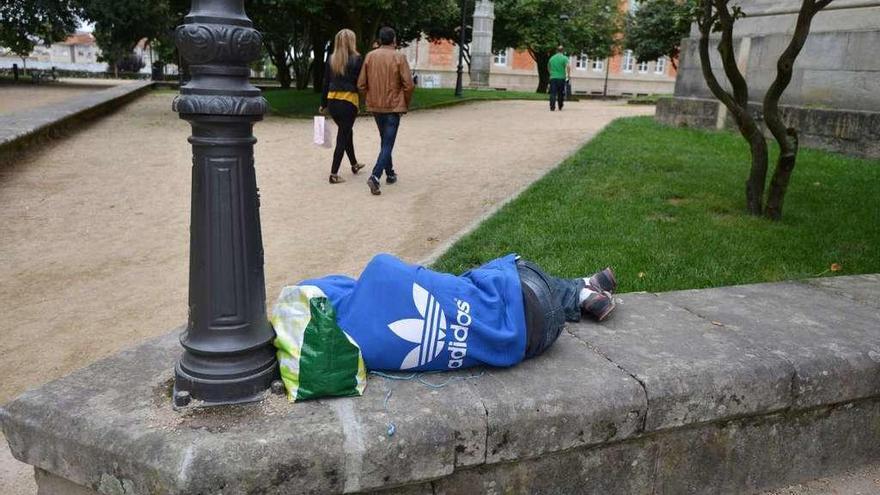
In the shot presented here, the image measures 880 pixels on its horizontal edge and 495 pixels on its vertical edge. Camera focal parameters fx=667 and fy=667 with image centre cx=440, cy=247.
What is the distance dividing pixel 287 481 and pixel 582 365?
1.18 metres

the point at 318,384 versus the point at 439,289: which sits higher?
the point at 439,289

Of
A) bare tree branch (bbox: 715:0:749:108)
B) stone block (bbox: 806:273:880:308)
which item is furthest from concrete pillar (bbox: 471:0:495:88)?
stone block (bbox: 806:273:880:308)

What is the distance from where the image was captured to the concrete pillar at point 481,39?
33000 millimetres

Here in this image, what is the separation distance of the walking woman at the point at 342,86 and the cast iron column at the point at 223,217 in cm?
630

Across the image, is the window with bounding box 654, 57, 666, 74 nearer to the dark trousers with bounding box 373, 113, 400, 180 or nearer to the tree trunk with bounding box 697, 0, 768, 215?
the dark trousers with bounding box 373, 113, 400, 180

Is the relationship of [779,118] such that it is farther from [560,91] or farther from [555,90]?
[560,91]

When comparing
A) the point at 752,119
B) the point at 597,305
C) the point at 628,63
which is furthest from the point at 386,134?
the point at 628,63

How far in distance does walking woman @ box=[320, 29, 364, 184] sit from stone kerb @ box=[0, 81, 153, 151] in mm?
4447

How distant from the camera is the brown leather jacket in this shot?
786 centimetres

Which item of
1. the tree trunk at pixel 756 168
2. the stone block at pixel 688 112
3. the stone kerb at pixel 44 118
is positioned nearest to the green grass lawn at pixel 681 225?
the tree trunk at pixel 756 168

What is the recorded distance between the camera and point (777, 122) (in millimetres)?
5637

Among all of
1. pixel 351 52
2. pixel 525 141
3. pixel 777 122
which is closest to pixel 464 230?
pixel 777 122

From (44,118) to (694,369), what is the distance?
12776 millimetres

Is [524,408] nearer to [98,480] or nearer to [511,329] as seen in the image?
[511,329]
